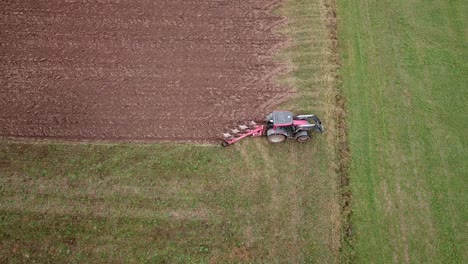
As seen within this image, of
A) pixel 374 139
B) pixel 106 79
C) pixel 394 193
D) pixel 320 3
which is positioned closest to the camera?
pixel 394 193

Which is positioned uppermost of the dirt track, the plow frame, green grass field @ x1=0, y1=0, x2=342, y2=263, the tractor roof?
the dirt track

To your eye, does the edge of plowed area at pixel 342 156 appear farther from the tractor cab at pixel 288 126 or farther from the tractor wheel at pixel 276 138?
the tractor wheel at pixel 276 138

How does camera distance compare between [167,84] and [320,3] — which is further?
[320,3]

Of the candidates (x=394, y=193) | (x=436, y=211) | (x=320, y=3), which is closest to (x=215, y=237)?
(x=394, y=193)

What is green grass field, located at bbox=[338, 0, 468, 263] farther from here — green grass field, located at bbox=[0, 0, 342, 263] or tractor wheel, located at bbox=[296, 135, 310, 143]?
tractor wheel, located at bbox=[296, 135, 310, 143]

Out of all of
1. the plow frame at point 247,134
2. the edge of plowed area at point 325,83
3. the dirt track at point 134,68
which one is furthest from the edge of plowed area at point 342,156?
the plow frame at point 247,134

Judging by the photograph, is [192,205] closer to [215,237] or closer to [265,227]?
[215,237]

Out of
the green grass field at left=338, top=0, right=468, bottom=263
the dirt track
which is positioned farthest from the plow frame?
the green grass field at left=338, top=0, right=468, bottom=263
